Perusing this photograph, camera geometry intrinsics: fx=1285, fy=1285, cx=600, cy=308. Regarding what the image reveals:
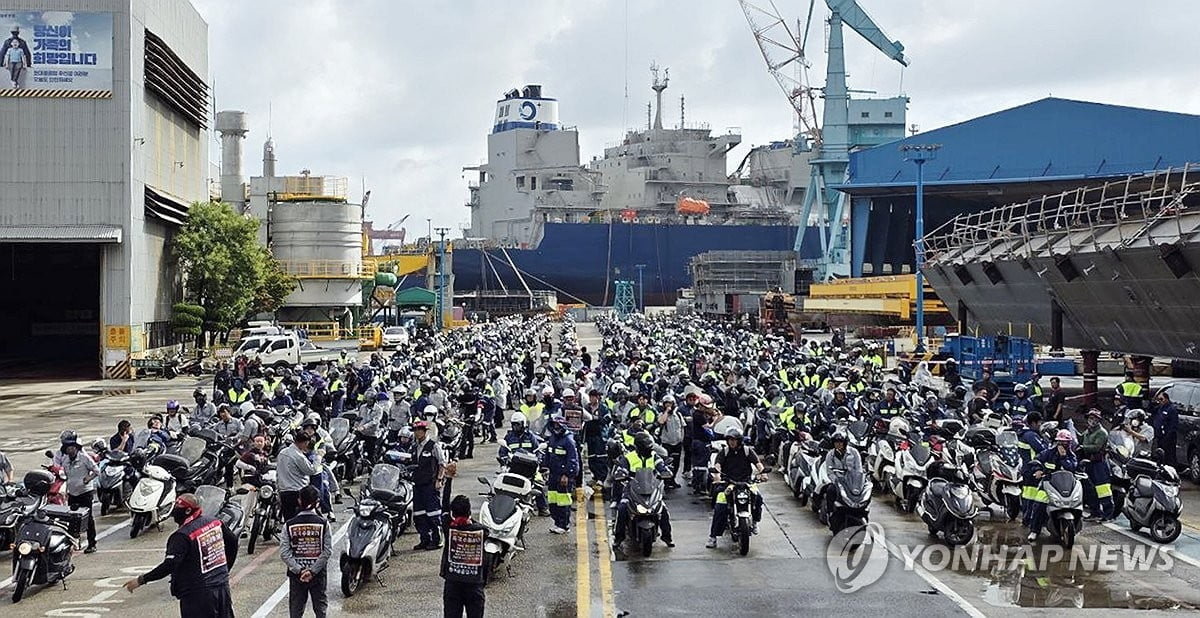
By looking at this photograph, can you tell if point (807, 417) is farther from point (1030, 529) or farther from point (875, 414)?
point (1030, 529)

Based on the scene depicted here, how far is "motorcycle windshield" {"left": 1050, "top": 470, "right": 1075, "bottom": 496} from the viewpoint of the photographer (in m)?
14.0

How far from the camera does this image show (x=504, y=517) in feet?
40.4

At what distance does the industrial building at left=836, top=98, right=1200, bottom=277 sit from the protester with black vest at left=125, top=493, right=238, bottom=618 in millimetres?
72561

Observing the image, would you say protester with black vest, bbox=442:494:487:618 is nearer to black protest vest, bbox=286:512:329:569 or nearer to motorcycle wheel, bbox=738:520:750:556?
black protest vest, bbox=286:512:329:569

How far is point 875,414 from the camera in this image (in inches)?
780

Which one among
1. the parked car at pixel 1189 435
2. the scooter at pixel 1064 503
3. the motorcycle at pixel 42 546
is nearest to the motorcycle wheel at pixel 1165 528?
the scooter at pixel 1064 503

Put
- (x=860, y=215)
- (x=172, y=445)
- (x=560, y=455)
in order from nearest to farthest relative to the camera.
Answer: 1. (x=560, y=455)
2. (x=172, y=445)
3. (x=860, y=215)

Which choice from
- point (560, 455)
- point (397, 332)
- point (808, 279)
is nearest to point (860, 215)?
point (808, 279)

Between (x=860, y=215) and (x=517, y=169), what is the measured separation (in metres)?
53.9

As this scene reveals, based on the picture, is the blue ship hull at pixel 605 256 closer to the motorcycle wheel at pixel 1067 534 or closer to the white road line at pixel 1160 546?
the white road line at pixel 1160 546

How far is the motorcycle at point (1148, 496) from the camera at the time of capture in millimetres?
14320

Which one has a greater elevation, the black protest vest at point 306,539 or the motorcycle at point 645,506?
the black protest vest at point 306,539

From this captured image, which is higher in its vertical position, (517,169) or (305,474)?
(517,169)
